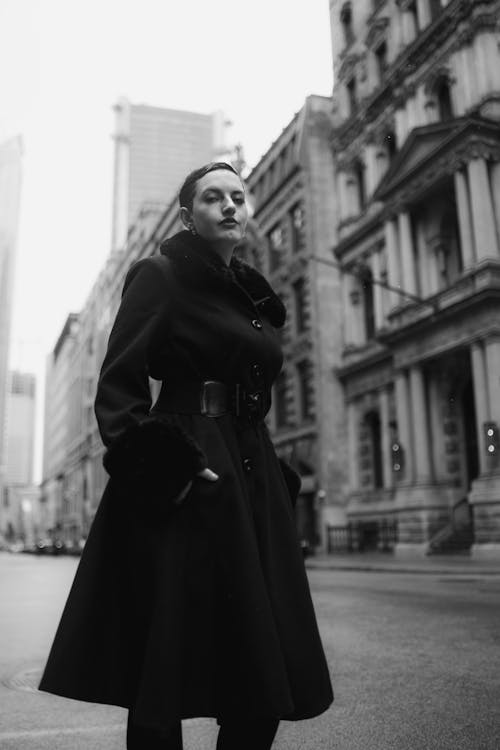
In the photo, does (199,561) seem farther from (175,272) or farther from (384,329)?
(384,329)

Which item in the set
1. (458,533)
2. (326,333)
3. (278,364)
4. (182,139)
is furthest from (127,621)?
(182,139)

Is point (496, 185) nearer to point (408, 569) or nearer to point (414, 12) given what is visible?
point (414, 12)

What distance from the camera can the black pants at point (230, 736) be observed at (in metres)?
2.14

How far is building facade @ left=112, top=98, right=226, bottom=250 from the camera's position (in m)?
156

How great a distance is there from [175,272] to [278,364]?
49 centimetres

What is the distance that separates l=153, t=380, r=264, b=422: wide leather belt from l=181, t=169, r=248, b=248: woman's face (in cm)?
55

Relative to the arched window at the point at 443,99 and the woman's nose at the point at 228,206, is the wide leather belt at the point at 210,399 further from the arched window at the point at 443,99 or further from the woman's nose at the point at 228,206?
the arched window at the point at 443,99

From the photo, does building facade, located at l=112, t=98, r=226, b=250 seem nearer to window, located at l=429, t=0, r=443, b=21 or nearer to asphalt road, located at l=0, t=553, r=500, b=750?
window, located at l=429, t=0, r=443, b=21

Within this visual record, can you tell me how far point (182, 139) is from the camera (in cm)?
16238

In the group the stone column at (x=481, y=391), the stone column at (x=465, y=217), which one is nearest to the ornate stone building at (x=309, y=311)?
the stone column at (x=465, y=217)

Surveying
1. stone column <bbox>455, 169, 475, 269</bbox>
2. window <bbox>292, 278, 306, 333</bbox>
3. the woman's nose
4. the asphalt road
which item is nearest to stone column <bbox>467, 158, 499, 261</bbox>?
stone column <bbox>455, 169, 475, 269</bbox>

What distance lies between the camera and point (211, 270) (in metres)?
2.50

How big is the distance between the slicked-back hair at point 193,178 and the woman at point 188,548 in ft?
0.86

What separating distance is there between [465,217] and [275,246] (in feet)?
52.8
